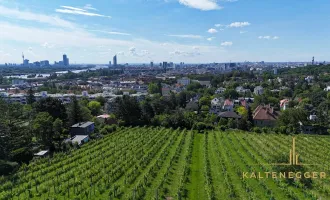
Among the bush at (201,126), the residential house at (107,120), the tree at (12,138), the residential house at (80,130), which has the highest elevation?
the tree at (12,138)

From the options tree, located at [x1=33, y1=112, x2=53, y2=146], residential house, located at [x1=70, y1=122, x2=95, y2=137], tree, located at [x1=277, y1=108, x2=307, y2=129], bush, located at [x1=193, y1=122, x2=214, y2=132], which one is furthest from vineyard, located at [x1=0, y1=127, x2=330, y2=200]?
bush, located at [x1=193, y1=122, x2=214, y2=132]

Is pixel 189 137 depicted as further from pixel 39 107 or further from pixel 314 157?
pixel 39 107

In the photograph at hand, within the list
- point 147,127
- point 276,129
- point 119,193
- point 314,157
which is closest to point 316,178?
point 314,157

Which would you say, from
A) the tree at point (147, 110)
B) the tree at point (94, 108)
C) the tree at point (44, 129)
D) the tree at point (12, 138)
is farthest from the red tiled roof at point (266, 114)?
the tree at point (12, 138)

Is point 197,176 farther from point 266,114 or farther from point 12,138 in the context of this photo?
point 266,114

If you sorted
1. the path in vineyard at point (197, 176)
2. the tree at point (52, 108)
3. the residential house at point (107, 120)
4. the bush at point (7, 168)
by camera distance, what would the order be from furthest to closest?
the residential house at point (107, 120), the tree at point (52, 108), the bush at point (7, 168), the path in vineyard at point (197, 176)

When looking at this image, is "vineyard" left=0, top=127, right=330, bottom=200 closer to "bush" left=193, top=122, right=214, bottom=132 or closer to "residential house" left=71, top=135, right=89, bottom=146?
"residential house" left=71, top=135, right=89, bottom=146

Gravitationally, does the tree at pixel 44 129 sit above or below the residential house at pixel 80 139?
above

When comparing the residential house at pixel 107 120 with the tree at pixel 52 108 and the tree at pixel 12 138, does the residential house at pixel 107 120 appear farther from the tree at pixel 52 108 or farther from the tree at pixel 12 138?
the tree at pixel 12 138
